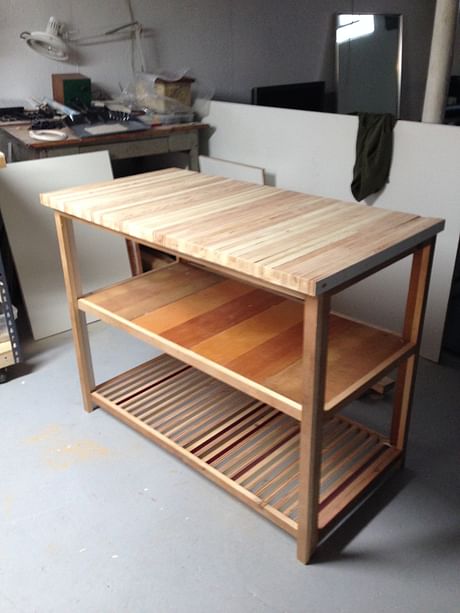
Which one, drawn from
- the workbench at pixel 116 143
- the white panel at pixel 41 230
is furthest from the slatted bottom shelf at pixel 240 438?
the workbench at pixel 116 143

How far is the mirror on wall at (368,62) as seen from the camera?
4.33 meters

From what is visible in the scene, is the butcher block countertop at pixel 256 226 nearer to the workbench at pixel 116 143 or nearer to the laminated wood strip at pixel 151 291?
the laminated wood strip at pixel 151 291

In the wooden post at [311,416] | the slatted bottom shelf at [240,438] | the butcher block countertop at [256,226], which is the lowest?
the slatted bottom shelf at [240,438]

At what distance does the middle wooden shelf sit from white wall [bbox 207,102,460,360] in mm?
767

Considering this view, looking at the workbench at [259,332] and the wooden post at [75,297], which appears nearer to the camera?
the workbench at [259,332]

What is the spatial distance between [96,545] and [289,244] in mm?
1000

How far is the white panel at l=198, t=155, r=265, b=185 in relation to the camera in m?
2.93

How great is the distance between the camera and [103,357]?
8.27 feet

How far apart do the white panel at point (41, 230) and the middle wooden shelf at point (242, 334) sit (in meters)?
0.80

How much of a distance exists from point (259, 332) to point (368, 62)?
3.55 meters

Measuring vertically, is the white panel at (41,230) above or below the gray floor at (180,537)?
above

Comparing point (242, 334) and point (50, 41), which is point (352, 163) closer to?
point (242, 334)

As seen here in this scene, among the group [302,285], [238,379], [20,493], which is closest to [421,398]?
[238,379]

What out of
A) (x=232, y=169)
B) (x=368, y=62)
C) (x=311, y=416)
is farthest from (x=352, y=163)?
(x=368, y=62)
